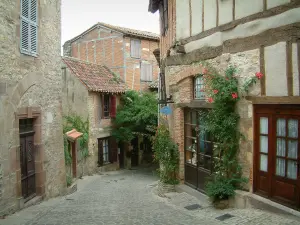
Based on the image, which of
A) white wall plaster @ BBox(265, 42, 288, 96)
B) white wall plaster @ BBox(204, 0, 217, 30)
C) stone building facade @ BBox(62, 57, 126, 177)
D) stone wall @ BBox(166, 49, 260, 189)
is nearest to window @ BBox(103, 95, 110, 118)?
stone building facade @ BBox(62, 57, 126, 177)

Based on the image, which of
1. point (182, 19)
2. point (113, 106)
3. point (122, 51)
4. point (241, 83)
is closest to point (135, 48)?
point (122, 51)

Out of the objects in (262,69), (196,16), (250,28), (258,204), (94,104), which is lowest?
(258,204)

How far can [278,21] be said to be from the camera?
583 cm

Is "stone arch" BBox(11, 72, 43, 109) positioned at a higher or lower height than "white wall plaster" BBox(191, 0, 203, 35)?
lower

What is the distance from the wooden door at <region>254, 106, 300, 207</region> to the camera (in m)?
5.68

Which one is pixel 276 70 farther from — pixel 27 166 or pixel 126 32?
pixel 126 32

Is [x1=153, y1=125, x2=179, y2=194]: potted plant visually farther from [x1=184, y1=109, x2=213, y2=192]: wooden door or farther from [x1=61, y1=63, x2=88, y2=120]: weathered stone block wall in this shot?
[x1=61, y1=63, x2=88, y2=120]: weathered stone block wall

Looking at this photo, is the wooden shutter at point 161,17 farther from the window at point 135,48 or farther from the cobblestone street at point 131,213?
the window at point 135,48

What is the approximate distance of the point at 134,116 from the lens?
18.1m

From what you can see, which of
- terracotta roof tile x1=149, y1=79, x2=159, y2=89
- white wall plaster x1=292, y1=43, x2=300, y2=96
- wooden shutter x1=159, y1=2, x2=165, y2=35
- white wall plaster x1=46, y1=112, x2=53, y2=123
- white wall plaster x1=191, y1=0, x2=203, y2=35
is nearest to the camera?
white wall plaster x1=292, y1=43, x2=300, y2=96

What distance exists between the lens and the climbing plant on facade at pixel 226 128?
22.2 ft

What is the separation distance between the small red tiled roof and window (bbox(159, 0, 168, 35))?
6921 mm

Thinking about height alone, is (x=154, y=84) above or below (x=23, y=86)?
above

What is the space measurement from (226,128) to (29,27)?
5.53 meters
